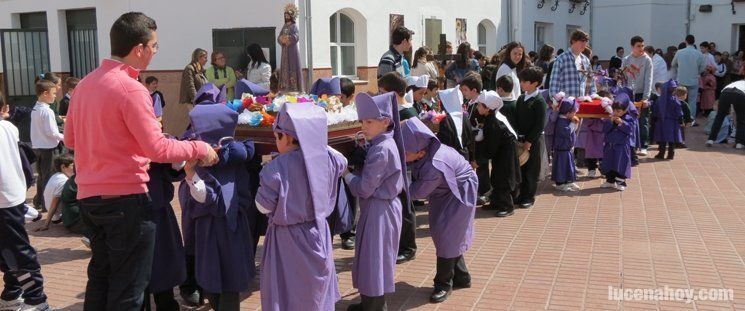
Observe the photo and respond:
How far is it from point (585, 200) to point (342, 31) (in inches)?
288

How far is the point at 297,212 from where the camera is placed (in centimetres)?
405

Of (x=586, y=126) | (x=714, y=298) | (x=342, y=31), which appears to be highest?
(x=342, y=31)

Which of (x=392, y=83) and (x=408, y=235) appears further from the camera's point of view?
(x=408, y=235)

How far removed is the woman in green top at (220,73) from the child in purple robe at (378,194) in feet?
25.9

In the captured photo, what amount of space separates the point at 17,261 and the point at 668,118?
33.9 feet

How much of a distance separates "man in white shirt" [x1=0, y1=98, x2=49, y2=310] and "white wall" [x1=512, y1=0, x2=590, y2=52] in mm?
17258

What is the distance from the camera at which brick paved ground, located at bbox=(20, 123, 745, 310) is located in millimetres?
5352

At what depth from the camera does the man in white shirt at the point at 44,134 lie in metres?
7.89

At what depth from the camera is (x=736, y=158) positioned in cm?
1231

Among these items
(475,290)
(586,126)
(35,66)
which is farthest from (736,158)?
(35,66)

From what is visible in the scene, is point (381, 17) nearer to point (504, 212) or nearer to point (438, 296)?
point (504, 212)

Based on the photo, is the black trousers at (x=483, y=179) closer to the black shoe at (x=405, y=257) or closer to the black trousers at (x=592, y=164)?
the black shoe at (x=405, y=257)

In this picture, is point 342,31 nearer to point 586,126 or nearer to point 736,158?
point 586,126

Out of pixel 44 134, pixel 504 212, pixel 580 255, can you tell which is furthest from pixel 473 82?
pixel 44 134
